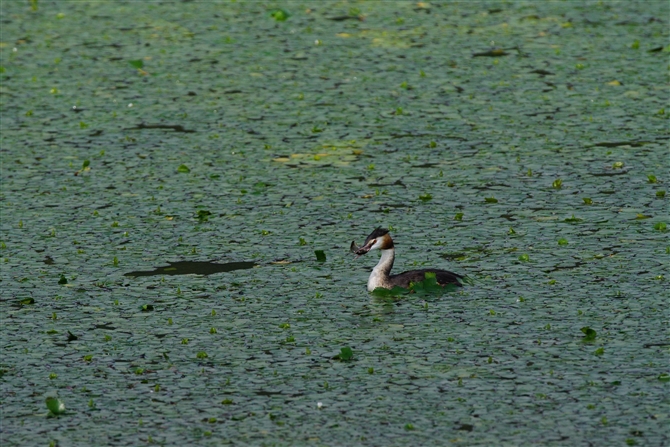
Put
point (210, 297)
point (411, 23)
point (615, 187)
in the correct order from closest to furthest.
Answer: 1. point (210, 297)
2. point (615, 187)
3. point (411, 23)

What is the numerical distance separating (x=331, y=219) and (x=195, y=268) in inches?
54.9

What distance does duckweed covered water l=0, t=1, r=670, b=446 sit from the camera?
23.8 feet

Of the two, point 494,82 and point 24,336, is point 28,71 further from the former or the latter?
point 24,336

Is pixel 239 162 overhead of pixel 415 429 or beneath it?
beneath

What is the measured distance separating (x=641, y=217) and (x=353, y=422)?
13.5 ft

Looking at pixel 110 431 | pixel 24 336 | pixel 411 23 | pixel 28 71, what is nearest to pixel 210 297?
pixel 24 336

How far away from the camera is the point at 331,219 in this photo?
→ 413 inches

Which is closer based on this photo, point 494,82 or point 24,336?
point 24,336

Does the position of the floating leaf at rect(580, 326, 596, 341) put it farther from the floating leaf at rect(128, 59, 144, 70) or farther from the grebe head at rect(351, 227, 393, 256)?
the floating leaf at rect(128, 59, 144, 70)

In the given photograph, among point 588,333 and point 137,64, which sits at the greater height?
point 588,333

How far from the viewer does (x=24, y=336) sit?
27.4 ft

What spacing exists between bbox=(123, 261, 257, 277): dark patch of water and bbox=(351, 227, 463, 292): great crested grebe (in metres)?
0.88

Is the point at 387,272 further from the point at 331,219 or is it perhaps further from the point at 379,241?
the point at 331,219

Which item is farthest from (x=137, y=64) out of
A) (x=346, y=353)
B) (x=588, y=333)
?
(x=588, y=333)
